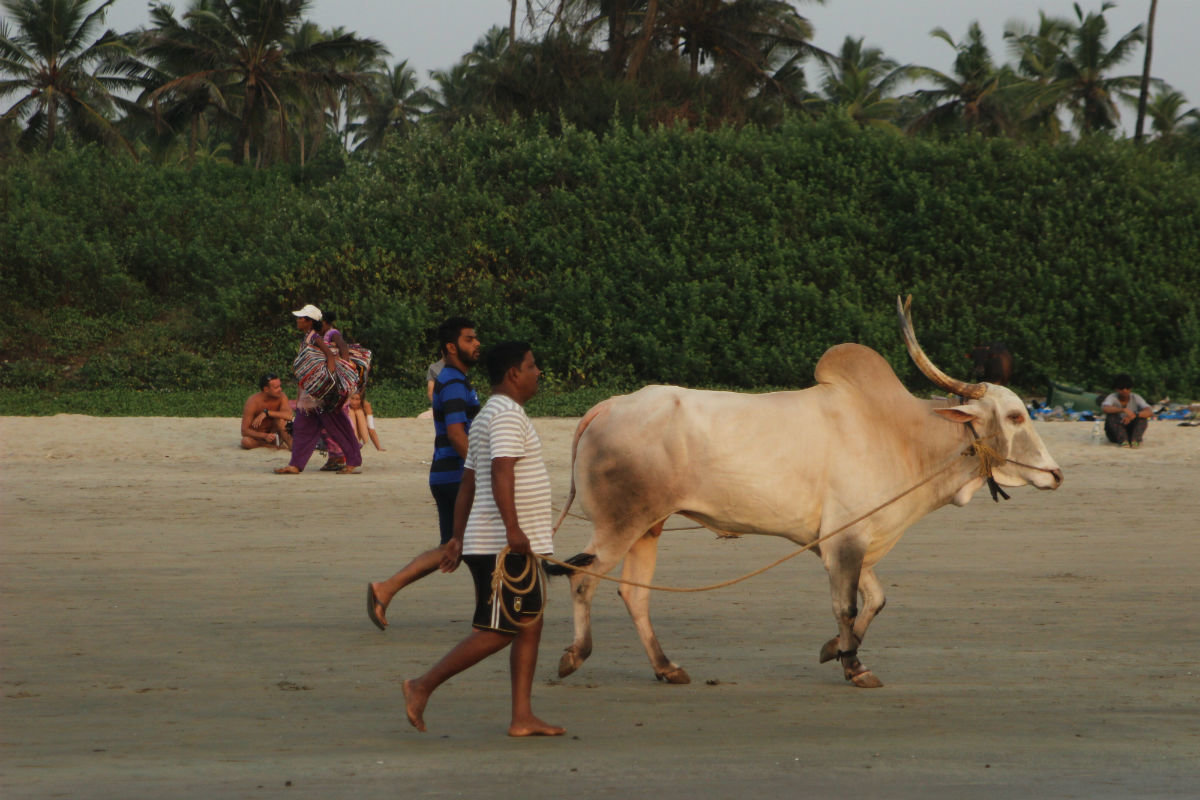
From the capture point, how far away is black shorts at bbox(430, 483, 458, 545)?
7551 mm

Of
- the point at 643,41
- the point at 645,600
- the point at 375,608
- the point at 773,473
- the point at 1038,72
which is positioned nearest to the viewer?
the point at 773,473

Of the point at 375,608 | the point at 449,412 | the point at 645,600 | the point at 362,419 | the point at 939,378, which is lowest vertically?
the point at 362,419

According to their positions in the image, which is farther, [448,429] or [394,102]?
[394,102]

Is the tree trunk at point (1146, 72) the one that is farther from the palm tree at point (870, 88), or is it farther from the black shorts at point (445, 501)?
the black shorts at point (445, 501)

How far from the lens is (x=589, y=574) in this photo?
21.6 feet

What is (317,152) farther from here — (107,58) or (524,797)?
(524,797)

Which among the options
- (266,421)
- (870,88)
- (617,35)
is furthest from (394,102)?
(266,421)

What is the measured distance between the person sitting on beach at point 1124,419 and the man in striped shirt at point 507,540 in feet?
46.6

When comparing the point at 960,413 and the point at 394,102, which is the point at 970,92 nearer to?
the point at 394,102

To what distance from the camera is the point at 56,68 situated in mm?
38875

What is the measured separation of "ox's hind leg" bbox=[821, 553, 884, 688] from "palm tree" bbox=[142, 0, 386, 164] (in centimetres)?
3514

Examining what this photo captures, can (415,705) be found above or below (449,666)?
below

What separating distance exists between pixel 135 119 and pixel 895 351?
86.8 ft

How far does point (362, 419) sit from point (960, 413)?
38.2ft
